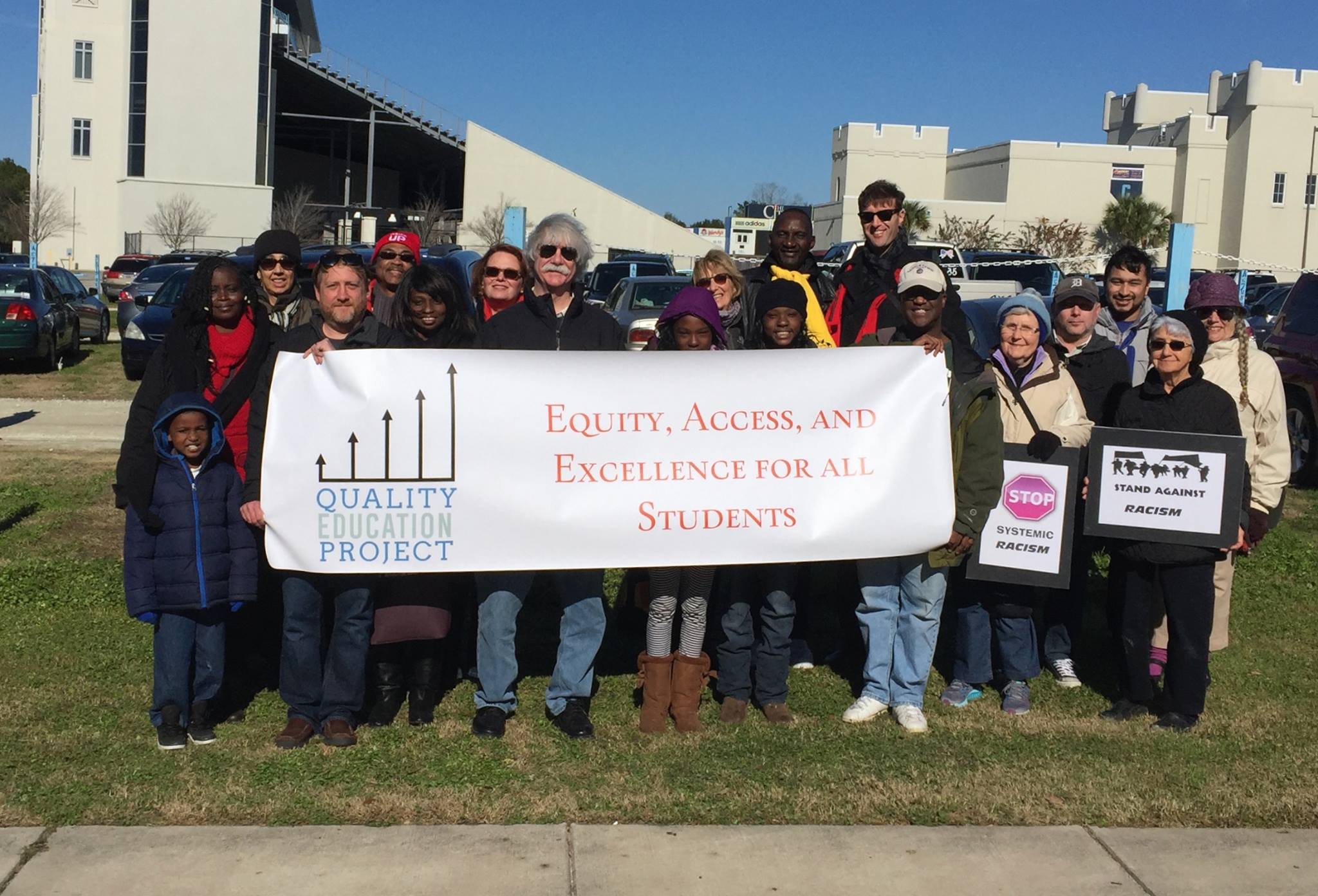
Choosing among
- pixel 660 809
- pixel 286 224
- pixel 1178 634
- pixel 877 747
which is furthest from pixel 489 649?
pixel 286 224

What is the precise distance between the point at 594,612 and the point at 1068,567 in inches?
80.4

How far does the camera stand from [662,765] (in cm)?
515

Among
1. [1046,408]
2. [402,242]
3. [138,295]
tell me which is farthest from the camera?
[138,295]

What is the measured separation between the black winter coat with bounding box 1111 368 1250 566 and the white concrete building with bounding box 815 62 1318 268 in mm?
57898

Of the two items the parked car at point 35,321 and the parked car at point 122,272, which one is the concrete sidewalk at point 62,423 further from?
the parked car at point 122,272

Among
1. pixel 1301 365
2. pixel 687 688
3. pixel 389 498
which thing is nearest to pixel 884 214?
pixel 687 688

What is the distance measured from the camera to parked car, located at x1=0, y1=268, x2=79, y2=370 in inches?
741

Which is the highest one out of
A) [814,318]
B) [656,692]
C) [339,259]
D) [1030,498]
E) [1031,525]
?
[339,259]

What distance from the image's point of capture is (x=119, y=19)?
65938 mm

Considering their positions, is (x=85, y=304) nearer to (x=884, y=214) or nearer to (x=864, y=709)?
(x=884, y=214)

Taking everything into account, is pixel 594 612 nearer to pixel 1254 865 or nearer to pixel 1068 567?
pixel 1068 567

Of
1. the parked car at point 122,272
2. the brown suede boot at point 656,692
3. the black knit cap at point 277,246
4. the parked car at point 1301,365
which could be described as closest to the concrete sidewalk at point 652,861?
the brown suede boot at point 656,692

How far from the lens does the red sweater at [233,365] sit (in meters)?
5.34

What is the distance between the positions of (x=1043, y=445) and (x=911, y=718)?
1295 mm
